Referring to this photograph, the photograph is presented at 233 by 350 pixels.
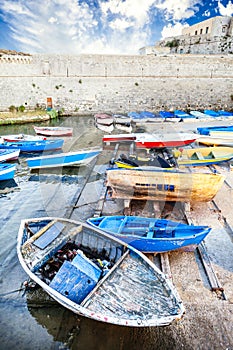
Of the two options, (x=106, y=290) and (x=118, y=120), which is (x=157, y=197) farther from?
(x=118, y=120)

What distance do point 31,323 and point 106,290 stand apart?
158 centimetres

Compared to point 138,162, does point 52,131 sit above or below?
above

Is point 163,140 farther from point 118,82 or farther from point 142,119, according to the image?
point 118,82

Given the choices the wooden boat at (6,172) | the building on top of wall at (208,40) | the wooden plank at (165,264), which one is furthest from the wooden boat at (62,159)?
the building on top of wall at (208,40)

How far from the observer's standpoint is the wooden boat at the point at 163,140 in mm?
12836

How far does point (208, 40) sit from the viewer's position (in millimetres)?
31672

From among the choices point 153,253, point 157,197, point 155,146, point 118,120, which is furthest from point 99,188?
point 118,120

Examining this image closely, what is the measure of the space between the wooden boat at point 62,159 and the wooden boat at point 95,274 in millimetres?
5526

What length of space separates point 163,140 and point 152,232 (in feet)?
26.8

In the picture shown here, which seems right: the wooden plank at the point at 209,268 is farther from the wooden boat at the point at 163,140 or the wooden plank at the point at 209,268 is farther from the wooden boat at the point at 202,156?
the wooden boat at the point at 163,140

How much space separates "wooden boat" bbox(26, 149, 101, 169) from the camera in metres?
11.0

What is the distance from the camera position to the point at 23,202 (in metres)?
8.62

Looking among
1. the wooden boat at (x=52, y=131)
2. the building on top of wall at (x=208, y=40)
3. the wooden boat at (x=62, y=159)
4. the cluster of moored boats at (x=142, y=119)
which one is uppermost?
the building on top of wall at (x=208, y=40)

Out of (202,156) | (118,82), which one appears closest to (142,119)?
(118,82)
